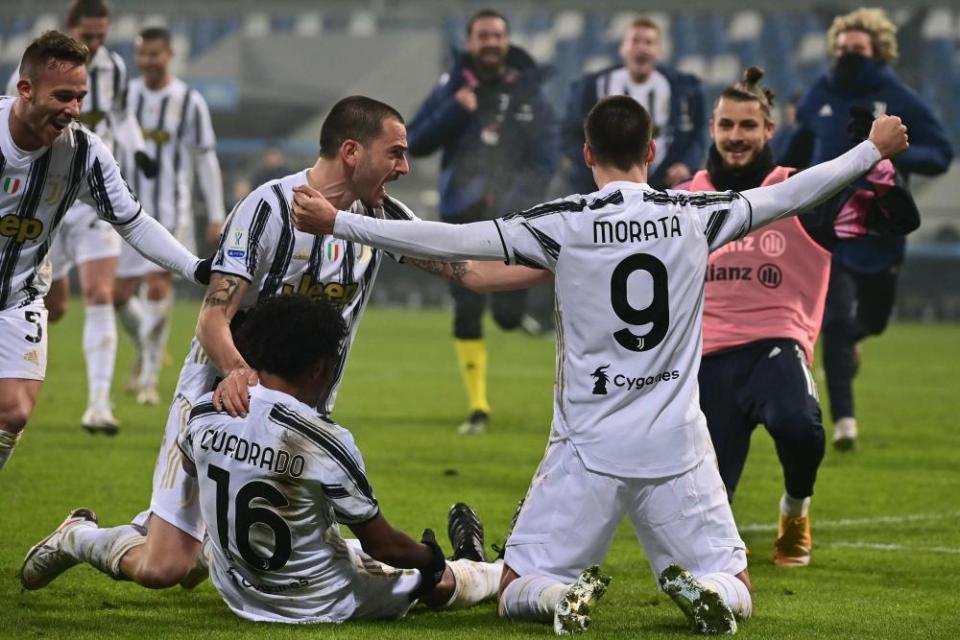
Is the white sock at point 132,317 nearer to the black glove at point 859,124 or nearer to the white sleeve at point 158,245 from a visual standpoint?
the white sleeve at point 158,245

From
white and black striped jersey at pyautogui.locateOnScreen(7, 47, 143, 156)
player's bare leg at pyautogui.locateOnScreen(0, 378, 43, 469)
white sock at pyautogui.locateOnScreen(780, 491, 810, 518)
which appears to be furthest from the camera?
white and black striped jersey at pyautogui.locateOnScreen(7, 47, 143, 156)

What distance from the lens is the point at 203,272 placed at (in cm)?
549

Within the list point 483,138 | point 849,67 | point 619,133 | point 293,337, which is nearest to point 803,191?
point 619,133

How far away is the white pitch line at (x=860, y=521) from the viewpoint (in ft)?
24.2

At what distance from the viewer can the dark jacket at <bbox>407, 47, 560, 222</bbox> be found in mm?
11500

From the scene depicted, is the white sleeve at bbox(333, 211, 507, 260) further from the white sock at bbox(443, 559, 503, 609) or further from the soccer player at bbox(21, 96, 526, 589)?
the white sock at bbox(443, 559, 503, 609)

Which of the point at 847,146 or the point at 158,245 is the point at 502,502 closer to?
the point at 158,245

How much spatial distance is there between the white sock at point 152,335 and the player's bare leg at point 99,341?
1923 mm

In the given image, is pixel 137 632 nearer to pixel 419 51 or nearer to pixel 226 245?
pixel 226 245

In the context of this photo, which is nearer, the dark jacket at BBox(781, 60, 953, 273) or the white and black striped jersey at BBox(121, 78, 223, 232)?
the dark jacket at BBox(781, 60, 953, 273)

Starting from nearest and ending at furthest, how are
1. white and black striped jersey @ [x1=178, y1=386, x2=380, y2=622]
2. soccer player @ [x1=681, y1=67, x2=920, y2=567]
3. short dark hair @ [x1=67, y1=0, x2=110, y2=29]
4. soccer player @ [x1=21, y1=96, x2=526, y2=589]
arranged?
white and black striped jersey @ [x1=178, y1=386, x2=380, y2=622]
soccer player @ [x1=21, y1=96, x2=526, y2=589]
soccer player @ [x1=681, y1=67, x2=920, y2=567]
short dark hair @ [x1=67, y1=0, x2=110, y2=29]

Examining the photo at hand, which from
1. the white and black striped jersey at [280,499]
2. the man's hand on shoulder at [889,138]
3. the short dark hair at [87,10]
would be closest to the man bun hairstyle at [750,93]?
the man's hand on shoulder at [889,138]

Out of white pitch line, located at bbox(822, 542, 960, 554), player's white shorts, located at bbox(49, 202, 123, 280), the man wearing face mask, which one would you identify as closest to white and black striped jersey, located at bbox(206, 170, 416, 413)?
white pitch line, located at bbox(822, 542, 960, 554)

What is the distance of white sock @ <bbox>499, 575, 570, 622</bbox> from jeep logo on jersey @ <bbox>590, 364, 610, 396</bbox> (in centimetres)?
59
